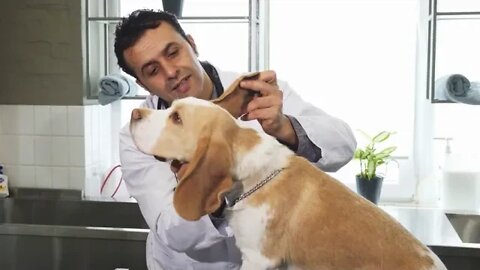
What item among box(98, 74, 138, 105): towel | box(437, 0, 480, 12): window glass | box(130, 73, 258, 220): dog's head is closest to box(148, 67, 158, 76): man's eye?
box(130, 73, 258, 220): dog's head

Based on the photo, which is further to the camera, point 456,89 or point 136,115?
point 456,89

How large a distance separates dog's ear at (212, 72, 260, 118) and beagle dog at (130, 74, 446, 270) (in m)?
0.05

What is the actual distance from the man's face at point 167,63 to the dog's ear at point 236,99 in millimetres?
252

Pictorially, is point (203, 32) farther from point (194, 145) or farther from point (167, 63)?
point (194, 145)

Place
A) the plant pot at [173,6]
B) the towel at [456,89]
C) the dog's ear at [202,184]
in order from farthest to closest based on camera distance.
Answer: the plant pot at [173,6] → the towel at [456,89] → the dog's ear at [202,184]

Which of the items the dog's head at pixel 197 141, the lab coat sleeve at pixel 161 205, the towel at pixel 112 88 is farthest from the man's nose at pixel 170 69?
the towel at pixel 112 88

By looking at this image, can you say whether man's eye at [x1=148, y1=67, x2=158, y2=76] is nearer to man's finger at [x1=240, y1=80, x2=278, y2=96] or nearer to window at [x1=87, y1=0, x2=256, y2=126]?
man's finger at [x1=240, y1=80, x2=278, y2=96]

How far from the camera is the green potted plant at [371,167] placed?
2273 millimetres

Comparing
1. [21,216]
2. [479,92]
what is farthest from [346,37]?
[21,216]

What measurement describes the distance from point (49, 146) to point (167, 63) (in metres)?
1.24

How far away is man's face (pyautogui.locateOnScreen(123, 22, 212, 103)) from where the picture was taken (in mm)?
1341

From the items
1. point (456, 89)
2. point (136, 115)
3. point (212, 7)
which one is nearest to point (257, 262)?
point (136, 115)

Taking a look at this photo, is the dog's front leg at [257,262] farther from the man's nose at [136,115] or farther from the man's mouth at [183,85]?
the man's mouth at [183,85]

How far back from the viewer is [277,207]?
3.31 ft
